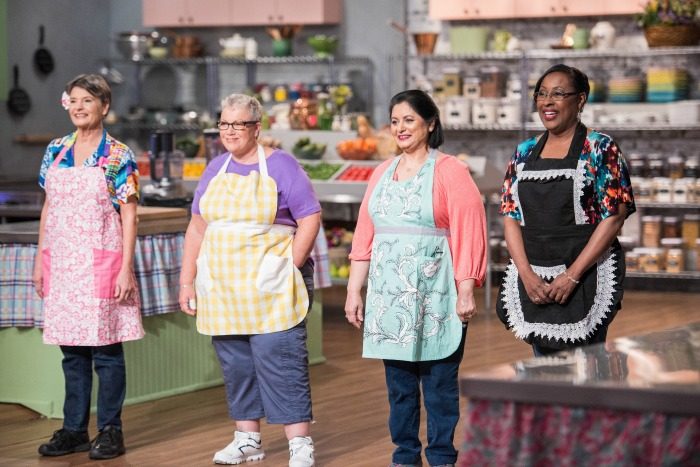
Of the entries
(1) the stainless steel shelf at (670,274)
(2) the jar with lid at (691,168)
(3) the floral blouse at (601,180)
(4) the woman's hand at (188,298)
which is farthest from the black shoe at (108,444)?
(2) the jar with lid at (691,168)

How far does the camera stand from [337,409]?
18.1 ft

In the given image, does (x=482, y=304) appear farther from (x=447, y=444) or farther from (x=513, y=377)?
(x=513, y=377)

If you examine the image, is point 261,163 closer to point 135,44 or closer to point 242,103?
point 242,103

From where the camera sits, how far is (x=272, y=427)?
203 inches

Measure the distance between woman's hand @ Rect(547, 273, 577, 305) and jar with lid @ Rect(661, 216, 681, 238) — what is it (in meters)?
6.27

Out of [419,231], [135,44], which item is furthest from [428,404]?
[135,44]

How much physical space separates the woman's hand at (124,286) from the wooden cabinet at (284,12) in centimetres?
625

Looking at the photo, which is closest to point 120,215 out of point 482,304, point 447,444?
point 447,444

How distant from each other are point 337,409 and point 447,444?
1.56 m

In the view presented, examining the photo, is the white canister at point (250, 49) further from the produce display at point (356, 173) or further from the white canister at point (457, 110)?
the produce display at point (356, 173)

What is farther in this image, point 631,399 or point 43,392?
point 43,392

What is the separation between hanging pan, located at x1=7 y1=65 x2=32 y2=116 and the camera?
1043 centimetres

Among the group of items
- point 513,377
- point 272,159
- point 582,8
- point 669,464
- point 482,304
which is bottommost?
point 482,304

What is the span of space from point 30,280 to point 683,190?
19.1ft
